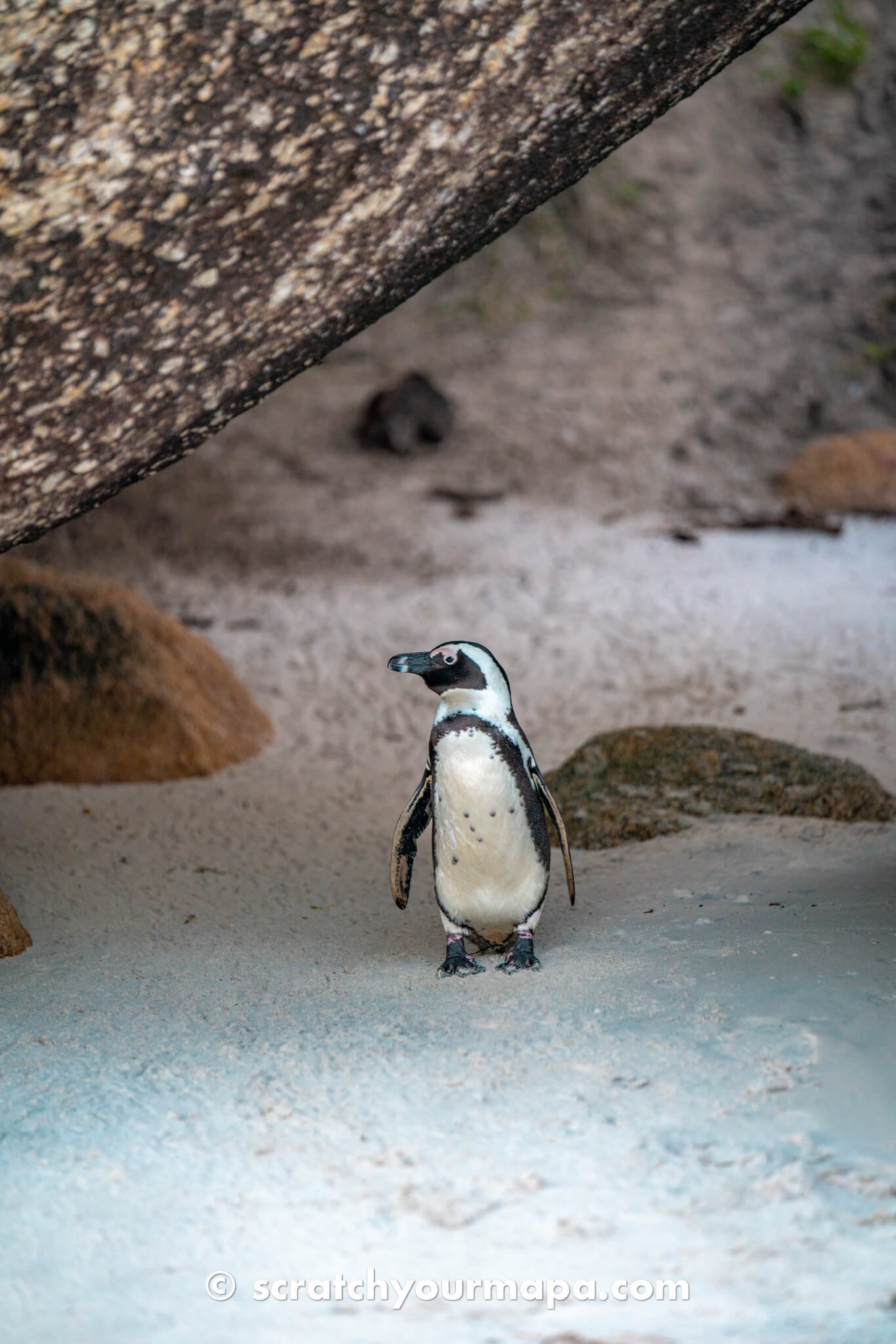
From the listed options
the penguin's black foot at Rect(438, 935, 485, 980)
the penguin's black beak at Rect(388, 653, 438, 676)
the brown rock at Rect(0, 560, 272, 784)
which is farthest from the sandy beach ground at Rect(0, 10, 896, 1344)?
the penguin's black beak at Rect(388, 653, 438, 676)

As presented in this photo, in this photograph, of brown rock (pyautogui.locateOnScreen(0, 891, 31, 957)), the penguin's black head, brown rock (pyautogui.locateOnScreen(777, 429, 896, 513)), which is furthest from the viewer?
brown rock (pyautogui.locateOnScreen(777, 429, 896, 513))

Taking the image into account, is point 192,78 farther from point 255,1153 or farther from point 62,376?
point 255,1153

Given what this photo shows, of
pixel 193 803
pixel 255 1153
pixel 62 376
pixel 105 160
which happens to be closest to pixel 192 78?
pixel 105 160

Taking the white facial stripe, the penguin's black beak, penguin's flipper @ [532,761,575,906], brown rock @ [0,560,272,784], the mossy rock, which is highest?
the penguin's black beak

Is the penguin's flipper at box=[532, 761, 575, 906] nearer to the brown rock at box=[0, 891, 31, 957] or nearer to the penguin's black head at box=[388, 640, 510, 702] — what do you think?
the penguin's black head at box=[388, 640, 510, 702]

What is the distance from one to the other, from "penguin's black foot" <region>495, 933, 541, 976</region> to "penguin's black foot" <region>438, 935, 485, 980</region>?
2.3 inches

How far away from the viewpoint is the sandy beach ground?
1.99m

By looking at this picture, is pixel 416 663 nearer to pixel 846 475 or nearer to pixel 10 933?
pixel 10 933

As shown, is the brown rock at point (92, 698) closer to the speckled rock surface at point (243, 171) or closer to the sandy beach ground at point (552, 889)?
the sandy beach ground at point (552, 889)

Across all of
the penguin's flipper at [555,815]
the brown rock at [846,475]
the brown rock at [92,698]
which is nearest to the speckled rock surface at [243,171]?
the penguin's flipper at [555,815]

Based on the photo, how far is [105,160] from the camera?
247 centimetres

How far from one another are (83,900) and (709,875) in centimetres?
187

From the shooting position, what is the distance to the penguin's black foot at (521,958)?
9.89ft

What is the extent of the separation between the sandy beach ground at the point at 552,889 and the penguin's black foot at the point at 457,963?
0.16 ft
